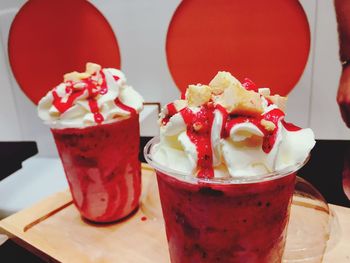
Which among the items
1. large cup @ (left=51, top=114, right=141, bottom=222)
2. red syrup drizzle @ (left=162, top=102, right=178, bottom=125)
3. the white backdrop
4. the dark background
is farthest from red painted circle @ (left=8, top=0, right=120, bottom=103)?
red syrup drizzle @ (left=162, top=102, right=178, bottom=125)

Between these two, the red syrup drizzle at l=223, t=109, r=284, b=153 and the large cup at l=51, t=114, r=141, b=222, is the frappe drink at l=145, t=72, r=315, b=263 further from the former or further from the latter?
the large cup at l=51, t=114, r=141, b=222

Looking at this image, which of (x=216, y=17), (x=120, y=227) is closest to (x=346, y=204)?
(x=120, y=227)

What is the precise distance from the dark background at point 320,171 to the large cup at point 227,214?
2.25ft

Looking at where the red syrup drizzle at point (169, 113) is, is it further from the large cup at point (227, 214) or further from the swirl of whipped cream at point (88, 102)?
the swirl of whipped cream at point (88, 102)

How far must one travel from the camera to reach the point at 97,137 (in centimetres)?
104

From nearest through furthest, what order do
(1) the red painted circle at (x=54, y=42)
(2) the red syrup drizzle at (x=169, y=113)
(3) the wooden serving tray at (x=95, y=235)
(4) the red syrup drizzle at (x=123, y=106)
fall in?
1. (2) the red syrup drizzle at (x=169, y=113)
2. (3) the wooden serving tray at (x=95, y=235)
3. (4) the red syrup drizzle at (x=123, y=106)
4. (1) the red painted circle at (x=54, y=42)

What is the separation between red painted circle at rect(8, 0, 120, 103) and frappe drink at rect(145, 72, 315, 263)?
126 cm

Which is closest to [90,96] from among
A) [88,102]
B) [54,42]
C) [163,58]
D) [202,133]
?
[88,102]

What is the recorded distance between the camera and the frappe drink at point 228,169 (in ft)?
1.91

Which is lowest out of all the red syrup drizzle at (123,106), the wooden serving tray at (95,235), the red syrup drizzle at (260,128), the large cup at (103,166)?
the wooden serving tray at (95,235)

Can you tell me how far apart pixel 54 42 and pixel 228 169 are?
5.26 ft

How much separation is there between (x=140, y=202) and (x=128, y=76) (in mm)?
862

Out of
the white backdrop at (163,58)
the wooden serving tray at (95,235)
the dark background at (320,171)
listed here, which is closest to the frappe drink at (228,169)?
the wooden serving tray at (95,235)

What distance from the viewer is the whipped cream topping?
0.58 metres
